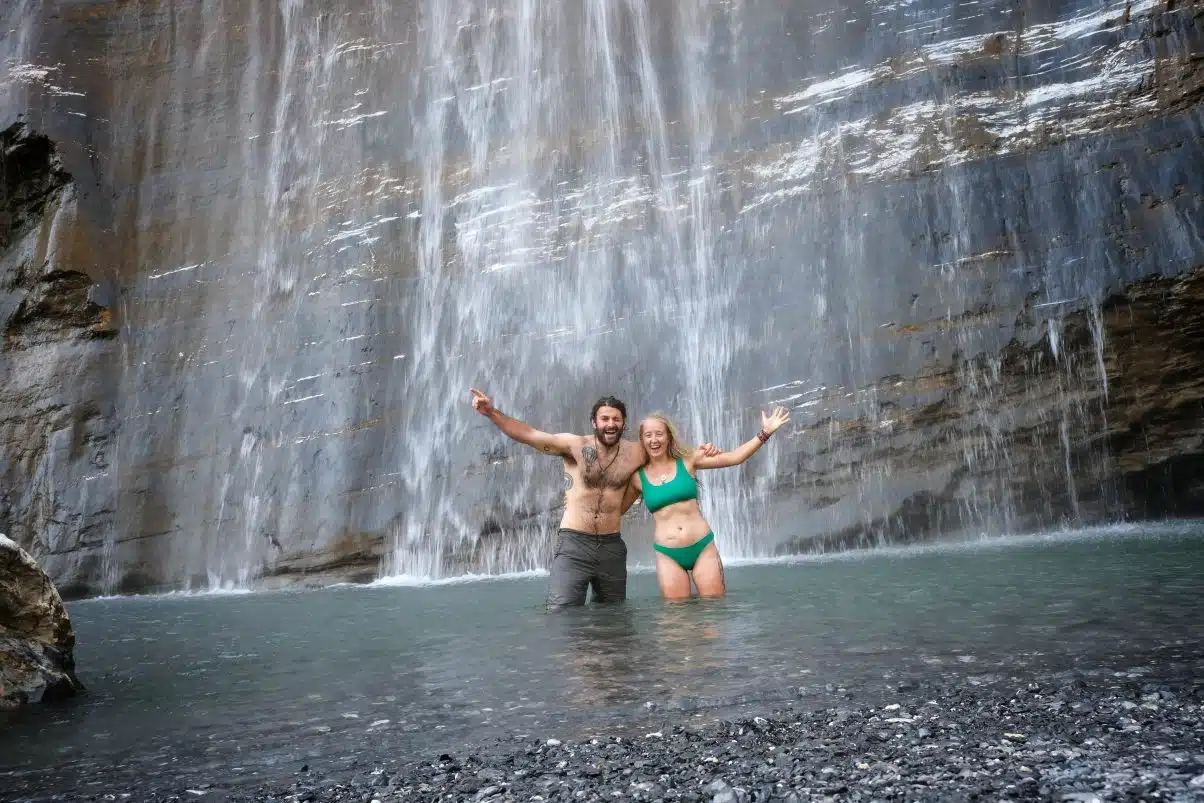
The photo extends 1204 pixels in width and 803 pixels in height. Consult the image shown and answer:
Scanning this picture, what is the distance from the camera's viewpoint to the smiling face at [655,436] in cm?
653

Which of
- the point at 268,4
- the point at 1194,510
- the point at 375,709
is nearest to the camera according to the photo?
the point at 375,709

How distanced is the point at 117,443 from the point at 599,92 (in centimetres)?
885

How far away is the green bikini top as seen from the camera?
6.56 meters

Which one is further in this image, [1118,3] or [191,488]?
[191,488]

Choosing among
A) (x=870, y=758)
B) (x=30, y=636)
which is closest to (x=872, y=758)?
(x=870, y=758)

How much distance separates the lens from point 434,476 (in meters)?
13.2

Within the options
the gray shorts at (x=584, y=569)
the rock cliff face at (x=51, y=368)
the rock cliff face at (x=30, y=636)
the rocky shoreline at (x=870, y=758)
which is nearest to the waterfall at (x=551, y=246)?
the rock cliff face at (x=51, y=368)

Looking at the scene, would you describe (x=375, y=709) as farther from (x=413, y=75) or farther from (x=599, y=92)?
(x=413, y=75)

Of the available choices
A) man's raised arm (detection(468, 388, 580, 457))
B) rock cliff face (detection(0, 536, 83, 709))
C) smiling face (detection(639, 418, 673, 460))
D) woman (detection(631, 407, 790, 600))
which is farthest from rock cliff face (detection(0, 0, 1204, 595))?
rock cliff face (detection(0, 536, 83, 709))

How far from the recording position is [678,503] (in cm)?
658

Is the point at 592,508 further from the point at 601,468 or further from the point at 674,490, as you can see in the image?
the point at 674,490

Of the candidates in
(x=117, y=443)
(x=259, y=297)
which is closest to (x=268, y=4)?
(x=259, y=297)

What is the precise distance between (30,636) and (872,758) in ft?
12.7

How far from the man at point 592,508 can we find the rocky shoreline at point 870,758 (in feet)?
11.1
